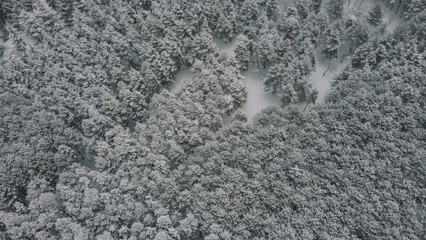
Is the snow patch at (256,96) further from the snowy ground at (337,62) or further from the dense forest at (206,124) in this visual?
the snowy ground at (337,62)

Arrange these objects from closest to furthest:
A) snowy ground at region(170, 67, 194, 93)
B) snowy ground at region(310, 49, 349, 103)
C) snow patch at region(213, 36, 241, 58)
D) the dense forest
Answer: the dense forest
snowy ground at region(310, 49, 349, 103)
snowy ground at region(170, 67, 194, 93)
snow patch at region(213, 36, 241, 58)

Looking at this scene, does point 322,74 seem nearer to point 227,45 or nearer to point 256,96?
point 256,96

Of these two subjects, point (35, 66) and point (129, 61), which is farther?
point (129, 61)

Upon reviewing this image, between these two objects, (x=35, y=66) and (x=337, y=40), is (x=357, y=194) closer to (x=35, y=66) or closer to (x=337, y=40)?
(x=337, y=40)

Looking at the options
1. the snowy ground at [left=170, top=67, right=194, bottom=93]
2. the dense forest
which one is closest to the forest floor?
the snowy ground at [left=170, top=67, right=194, bottom=93]

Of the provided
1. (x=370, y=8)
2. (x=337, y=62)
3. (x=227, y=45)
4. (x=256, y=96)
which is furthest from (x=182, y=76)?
(x=370, y=8)

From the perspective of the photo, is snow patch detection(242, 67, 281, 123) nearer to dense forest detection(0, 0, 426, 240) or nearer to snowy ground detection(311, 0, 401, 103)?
dense forest detection(0, 0, 426, 240)

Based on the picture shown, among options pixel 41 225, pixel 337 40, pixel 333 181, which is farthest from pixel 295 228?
pixel 337 40

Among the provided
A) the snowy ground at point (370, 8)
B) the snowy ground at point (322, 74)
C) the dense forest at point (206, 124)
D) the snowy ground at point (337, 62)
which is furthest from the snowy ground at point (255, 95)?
the snowy ground at point (370, 8)

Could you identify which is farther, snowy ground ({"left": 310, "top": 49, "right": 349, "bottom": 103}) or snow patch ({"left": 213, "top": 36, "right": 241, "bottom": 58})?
snow patch ({"left": 213, "top": 36, "right": 241, "bottom": 58})
